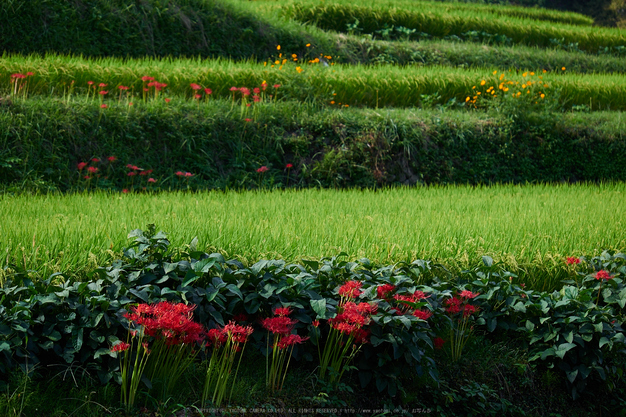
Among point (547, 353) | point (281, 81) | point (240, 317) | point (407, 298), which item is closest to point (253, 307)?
point (240, 317)

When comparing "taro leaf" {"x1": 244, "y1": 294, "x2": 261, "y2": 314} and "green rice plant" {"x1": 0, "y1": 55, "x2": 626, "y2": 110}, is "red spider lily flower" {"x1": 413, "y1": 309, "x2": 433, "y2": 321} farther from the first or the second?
"green rice plant" {"x1": 0, "y1": 55, "x2": 626, "y2": 110}

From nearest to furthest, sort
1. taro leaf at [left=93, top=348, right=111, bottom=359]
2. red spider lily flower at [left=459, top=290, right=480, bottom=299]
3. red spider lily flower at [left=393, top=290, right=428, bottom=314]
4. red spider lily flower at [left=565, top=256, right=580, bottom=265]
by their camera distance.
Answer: taro leaf at [left=93, top=348, right=111, bottom=359] < red spider lily flower at [left=393, top=290, right=428, bottom=314] < red spider lily flower at [left=459, top=290, right=480, bottom=299] < red spider lily flower at [left=565, top=256, right=580, bottom=265]

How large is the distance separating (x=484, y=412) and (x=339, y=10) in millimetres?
14126

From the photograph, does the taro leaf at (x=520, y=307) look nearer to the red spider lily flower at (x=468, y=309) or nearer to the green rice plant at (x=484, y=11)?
the red spider lily flower at (x=468, y=309)

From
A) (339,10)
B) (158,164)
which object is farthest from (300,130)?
(339,10)

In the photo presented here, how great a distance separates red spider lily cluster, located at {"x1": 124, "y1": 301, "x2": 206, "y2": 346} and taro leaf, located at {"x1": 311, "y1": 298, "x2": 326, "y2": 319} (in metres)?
0.60

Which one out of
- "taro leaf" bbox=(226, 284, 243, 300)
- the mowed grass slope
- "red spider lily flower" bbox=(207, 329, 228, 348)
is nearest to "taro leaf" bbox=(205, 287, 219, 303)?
"taro leaf" bbox=(226, 284, 243, 300)

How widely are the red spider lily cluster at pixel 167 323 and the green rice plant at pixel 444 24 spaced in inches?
529

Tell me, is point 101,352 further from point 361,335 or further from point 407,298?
point 407,298

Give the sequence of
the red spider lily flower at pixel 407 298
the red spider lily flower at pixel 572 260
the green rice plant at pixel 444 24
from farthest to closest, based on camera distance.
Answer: the green rice plant at pixel 444 24 < the red spider lily flower at pixel 572 260 < the red spider lily flower at pixel 407 298

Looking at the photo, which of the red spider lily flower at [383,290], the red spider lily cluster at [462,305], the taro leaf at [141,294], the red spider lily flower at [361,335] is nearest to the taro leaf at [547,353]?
the red spider lily cluster at [462,305]

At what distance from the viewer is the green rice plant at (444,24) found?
1545 cm

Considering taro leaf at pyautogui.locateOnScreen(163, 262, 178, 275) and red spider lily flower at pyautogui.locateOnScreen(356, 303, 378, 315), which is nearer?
red spider lily flower at pyautogui.locateOnScreen(356, 303, 378, 315)

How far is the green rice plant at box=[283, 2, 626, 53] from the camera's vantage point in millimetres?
15445
